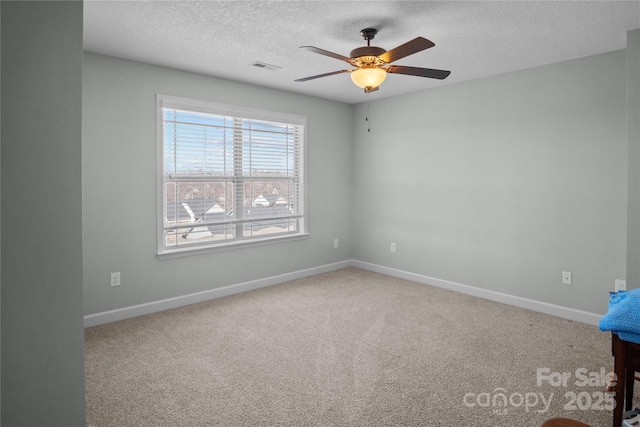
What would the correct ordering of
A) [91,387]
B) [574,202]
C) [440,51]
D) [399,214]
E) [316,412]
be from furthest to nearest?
[399,214] < [574,202] < [440,51] < [91,387] < [316,412]

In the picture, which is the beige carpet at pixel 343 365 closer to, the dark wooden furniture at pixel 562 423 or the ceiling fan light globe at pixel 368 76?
the dark wooden furniture at pixel 562 423

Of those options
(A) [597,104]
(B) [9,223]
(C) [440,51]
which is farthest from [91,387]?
(A) [597,104]

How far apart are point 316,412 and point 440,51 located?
307 centimetres

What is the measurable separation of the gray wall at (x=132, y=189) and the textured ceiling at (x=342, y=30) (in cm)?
22

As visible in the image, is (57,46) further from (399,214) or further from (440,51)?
(399,214)

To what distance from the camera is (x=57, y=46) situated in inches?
38.8

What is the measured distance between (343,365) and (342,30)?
253 cm

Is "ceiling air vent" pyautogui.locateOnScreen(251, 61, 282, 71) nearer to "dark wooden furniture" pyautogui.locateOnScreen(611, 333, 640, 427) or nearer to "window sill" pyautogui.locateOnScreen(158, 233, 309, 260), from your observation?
"window sill" pyautogui.locateOnScreen(158, 233, 309, 260)

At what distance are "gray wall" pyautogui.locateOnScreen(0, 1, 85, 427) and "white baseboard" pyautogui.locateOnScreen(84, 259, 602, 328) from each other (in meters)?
2.85

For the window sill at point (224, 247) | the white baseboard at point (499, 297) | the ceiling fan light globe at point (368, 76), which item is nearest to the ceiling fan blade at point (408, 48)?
the ceiling fan light globe at point (368, 76)

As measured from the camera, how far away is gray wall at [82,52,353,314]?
3453mm

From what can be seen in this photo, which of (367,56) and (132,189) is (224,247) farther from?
(367,56)

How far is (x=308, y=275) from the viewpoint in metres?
5.30

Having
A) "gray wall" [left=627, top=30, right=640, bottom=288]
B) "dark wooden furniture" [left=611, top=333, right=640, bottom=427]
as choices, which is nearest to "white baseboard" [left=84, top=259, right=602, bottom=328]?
"gray wall" [left=627, top=30, right=640, bottom=288]
